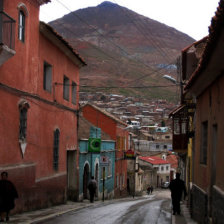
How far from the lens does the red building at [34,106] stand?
14461 mm

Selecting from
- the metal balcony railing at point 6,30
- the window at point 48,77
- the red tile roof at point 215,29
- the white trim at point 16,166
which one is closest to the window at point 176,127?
the window at point 48,77

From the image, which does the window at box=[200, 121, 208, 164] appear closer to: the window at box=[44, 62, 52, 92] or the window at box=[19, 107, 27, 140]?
the window at box=[19, 107, 27, 140]

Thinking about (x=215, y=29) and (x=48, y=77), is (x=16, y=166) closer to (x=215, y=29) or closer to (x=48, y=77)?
(x=48, y=77)

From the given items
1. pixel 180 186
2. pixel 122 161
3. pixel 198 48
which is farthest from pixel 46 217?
pixel 122 161

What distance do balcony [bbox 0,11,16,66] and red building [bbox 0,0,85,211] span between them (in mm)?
27

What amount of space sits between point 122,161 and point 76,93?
23.2 meters

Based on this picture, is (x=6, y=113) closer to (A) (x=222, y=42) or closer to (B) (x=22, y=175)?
(B) (x=22, y=175)

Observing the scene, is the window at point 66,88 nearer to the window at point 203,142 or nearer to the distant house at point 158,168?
the window at point 203,142

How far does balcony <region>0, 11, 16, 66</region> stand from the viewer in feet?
40.4

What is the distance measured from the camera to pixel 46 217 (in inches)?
579

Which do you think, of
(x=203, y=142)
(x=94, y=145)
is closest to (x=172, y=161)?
(x=94, y=145)

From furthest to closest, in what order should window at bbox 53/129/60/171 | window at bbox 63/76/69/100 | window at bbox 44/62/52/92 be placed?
window at bbox 63/76/69/100 → window at bbox 53/129/60/171 → window at bbox 44/62/52/92

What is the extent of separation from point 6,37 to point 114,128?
29686 millimetres

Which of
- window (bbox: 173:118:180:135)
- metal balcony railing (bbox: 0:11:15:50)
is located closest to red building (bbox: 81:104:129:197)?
window (bbox: 173:118:180:135)
